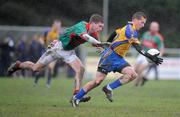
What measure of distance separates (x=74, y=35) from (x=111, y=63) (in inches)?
44.9

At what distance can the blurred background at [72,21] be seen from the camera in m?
25.4

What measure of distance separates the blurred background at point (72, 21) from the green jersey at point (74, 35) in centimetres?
846

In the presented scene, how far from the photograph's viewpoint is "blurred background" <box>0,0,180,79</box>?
83.4ft

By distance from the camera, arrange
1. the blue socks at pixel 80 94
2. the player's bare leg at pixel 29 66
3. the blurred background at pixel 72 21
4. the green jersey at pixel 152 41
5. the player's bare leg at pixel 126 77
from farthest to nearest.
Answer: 1. the blurred background at pixel 72 21
2. the green jersey at pixel 152 41
3. the player's bare leg at pixel 29 66
4. the player's bare leg at pixel 126 77
5. the blue socks at pixel 80 94

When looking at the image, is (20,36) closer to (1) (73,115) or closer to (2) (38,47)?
(2) (38,47)

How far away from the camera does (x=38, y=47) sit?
32312 mm

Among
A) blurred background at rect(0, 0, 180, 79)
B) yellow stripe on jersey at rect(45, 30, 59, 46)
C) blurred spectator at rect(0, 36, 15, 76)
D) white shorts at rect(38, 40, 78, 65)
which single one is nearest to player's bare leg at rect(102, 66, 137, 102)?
white shorts at rect(38, 40, 78, 65)

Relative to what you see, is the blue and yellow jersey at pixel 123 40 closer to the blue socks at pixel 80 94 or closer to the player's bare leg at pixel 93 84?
the player's bare leg at pixel 93 84

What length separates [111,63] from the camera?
14789mm

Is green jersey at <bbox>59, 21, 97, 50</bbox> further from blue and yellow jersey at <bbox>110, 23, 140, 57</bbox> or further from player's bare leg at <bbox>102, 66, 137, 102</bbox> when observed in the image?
player's bare leg at <bbox>102, 66, 137, 102</bbox>

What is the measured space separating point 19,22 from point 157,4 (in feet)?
27.4

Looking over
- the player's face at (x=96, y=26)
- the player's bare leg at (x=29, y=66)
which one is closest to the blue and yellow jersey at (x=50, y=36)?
the player's bare leg at (x=29, y=66)

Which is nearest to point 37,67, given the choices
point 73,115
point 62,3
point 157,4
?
point 73,115

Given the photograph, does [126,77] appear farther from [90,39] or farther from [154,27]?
[154,27]
